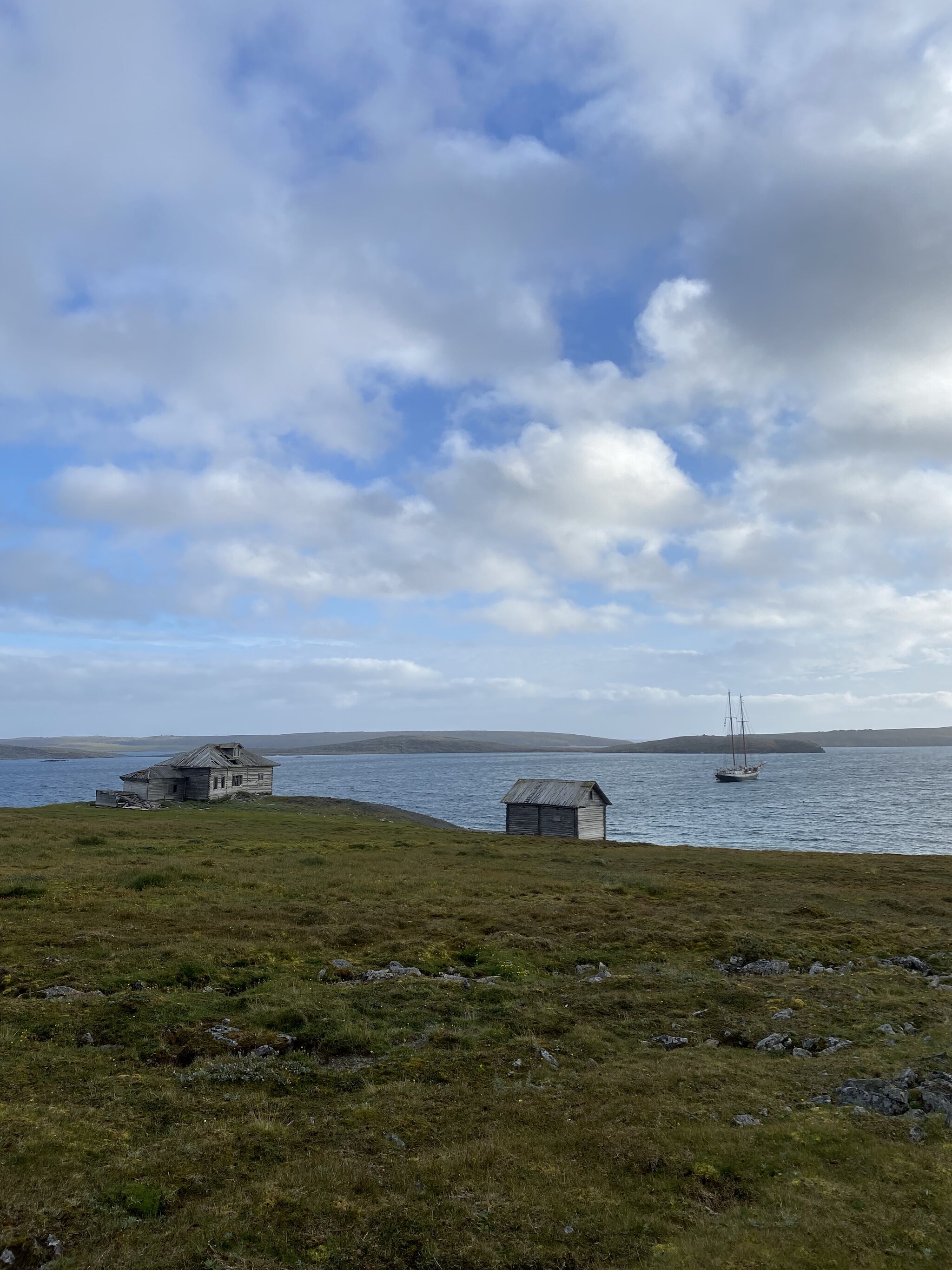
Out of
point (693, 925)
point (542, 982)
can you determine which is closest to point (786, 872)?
point (693, 925)

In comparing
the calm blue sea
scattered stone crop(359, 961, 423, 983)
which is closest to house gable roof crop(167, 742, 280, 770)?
the calm blue sea

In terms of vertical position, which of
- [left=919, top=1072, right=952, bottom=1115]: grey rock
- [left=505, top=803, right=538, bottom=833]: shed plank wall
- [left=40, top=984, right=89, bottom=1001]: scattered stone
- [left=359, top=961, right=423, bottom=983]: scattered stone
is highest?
[left=40, top=984, right=89, bottom=1001]: scattered stone

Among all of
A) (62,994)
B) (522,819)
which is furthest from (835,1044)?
(522,819)

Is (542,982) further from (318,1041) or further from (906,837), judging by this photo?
(906,837)

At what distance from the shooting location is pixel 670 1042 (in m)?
14.6

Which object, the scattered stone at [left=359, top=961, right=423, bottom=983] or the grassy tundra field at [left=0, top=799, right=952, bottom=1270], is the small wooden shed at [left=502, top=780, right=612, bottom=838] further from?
the scattered stone at [left=359, top=961, right=423, bottom=983]

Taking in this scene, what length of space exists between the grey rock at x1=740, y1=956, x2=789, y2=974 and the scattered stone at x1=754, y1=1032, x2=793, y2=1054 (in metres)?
5.53

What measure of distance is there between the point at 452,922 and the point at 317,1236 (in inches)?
666

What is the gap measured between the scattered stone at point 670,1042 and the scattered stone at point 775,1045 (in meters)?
1.41

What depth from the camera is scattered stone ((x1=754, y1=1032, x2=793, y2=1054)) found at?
561 inches

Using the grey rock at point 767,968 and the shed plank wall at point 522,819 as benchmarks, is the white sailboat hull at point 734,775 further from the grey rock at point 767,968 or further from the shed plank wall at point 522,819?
the grey rock at point 767,968

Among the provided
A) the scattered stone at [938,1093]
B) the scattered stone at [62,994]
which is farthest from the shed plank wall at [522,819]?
the scattered stone at [938,1093]

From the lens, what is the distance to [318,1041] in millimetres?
13820

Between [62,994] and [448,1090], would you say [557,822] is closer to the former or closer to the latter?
[62,994]
